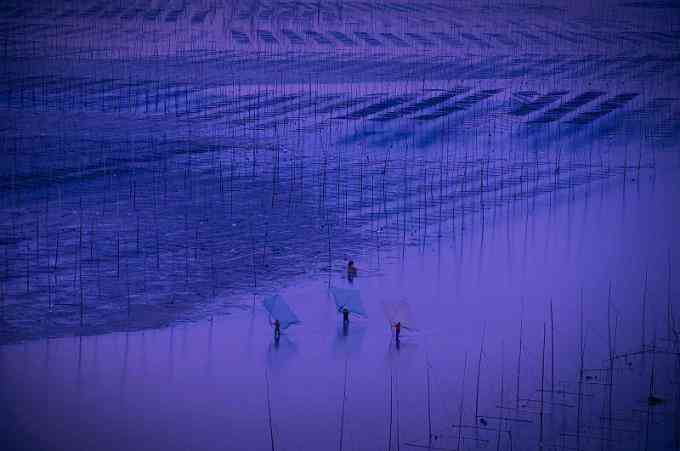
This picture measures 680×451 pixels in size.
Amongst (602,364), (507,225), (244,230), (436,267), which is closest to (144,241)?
(244,230)

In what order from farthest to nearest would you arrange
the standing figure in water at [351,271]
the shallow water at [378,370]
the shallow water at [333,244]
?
the standing figure in water at [351,271] → the shallow water at [333,244] → the shallow water at [378,370]

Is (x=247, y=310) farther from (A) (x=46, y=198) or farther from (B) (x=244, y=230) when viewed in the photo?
(A) (x=46, y=198)

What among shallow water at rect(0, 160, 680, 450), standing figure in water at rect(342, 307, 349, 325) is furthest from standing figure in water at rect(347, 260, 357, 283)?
standing figure in water at rect(342, 307, 349, 325)

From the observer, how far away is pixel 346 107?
78.3 ft

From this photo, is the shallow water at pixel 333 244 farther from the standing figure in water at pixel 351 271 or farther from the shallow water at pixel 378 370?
the standing figure in water at pixel 351 271

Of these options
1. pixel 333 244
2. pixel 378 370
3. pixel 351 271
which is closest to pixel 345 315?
pixel 378 370

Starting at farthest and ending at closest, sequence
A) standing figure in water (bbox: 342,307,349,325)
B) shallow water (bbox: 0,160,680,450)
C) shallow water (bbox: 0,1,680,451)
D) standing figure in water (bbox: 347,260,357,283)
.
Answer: standing figure in water (bbox: 347,260,357,283)
standing figure in water (bbox: 342,307,349,325)
shallow water (bbox: 0,1,680,451)
shallow water (bbox: 0,160,680,450)

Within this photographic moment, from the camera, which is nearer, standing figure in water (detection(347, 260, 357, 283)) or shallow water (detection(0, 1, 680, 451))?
shallow water (detection(0, 1, 680, 451))

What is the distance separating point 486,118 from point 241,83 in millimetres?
6370

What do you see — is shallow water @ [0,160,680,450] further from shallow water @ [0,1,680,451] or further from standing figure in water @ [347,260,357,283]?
standing figure in water @ [347,260,357,283]

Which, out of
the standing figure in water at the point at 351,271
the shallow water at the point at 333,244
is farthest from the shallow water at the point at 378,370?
the standing figure in water at the point at 351,271

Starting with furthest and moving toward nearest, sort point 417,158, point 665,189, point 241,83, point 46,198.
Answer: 1. point 241,83
2. point 417,158
3. point 665,189
4. point 46,198

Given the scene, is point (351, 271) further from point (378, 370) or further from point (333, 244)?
point (378, 370)

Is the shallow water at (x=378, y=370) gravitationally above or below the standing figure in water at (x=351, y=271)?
below
